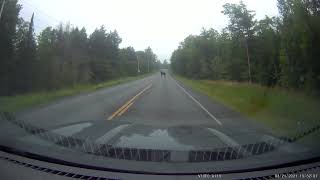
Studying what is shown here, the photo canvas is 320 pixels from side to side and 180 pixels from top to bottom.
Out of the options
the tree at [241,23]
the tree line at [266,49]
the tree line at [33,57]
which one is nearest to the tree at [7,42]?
the tree line at [33,57]

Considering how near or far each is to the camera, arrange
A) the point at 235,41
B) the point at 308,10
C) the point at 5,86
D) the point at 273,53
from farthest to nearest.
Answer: the point at 235,41
the point at 273,53
the point at 5,86
the point at 308,10

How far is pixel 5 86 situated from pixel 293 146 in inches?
1476

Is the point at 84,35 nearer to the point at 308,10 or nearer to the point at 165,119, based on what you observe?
the point at 308,10

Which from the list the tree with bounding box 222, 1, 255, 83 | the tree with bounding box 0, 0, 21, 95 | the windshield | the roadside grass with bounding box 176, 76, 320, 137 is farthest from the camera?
the tree with bounding box 222, 1, 255, 83

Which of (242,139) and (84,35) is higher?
(84,35)

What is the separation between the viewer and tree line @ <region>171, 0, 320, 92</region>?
25.9 m

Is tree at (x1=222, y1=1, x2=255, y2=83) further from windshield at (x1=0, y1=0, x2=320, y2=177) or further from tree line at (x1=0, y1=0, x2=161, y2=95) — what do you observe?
tree line at (x1=0, y1=0, x2=161, y2=95)

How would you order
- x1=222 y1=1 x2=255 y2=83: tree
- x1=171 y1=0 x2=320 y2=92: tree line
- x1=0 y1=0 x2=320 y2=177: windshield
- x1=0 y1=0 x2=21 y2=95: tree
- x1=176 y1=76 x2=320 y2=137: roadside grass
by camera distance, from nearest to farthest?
x1=0 y1=0 x2=320 y2=177: windshield
x1=176 y1=76 x2=320 y2=137: roadside grass
x1=171 y1=0 x2=320 y2=92: tree line
x1=0 y1=0 x2=21 y2=95: tree
x1=222 y1=1 x2=255 y2=83: tree

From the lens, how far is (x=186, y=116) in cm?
1522

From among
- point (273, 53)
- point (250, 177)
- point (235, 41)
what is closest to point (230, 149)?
point (250, 177)

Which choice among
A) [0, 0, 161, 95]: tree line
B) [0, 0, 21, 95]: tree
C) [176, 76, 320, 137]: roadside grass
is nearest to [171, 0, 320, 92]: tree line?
[176, 76, 320, 137]: roadside grass

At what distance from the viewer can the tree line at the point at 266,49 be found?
25875 mm

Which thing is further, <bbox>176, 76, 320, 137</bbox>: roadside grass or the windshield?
<bbox>176, 76, 320, 137</bbox>: roadside grass

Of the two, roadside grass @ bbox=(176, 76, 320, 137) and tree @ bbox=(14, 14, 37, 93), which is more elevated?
tree @ bbox=(14, 14, 37, 93)
